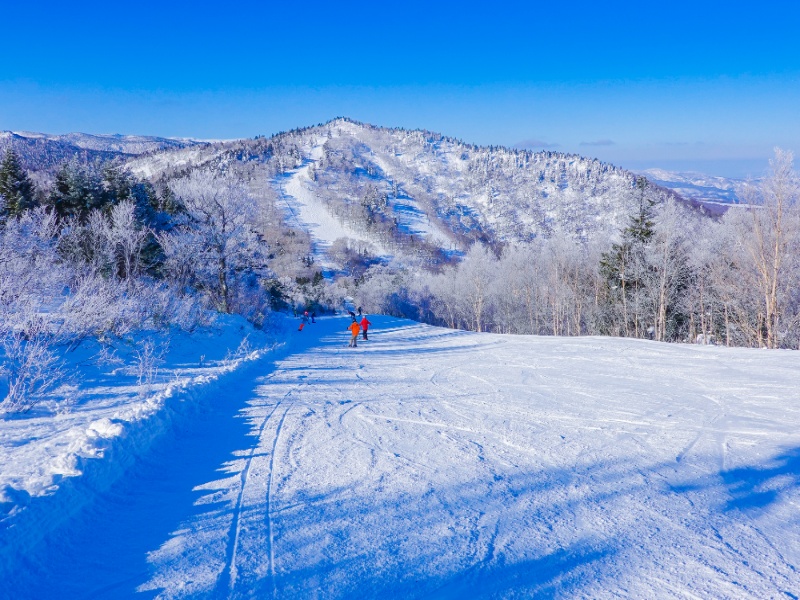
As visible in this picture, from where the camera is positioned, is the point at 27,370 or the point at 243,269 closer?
the point at 27,370

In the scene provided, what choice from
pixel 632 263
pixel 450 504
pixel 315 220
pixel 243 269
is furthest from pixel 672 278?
pixel 315 220

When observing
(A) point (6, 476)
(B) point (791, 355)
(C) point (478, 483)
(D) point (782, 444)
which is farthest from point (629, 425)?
(B) point (791, 355)

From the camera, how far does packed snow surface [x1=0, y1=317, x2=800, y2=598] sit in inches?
127

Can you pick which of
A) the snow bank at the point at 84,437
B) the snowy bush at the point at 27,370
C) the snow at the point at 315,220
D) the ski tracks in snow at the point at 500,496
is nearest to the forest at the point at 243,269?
the snowy bush at the point at 27,370

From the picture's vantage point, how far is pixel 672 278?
1182 inches

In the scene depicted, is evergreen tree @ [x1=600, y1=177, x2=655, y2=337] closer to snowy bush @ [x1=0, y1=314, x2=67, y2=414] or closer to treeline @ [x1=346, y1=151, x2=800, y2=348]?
Answer: treeline @ [x1=346, y1=151, x2=800, y2=348]

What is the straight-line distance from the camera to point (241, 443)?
598 centimetres

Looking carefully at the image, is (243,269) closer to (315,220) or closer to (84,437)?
(84,437)

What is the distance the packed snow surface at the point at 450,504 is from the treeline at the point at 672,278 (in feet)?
61.3

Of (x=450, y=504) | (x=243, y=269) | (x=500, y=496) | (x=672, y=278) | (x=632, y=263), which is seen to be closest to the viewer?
(x=450, y=504)

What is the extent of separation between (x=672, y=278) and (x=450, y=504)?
31.4 metres

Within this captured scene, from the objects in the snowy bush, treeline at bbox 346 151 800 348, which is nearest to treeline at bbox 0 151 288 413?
the snowy bush

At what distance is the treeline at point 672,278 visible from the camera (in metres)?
22.7

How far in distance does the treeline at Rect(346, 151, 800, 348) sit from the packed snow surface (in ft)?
61.3
